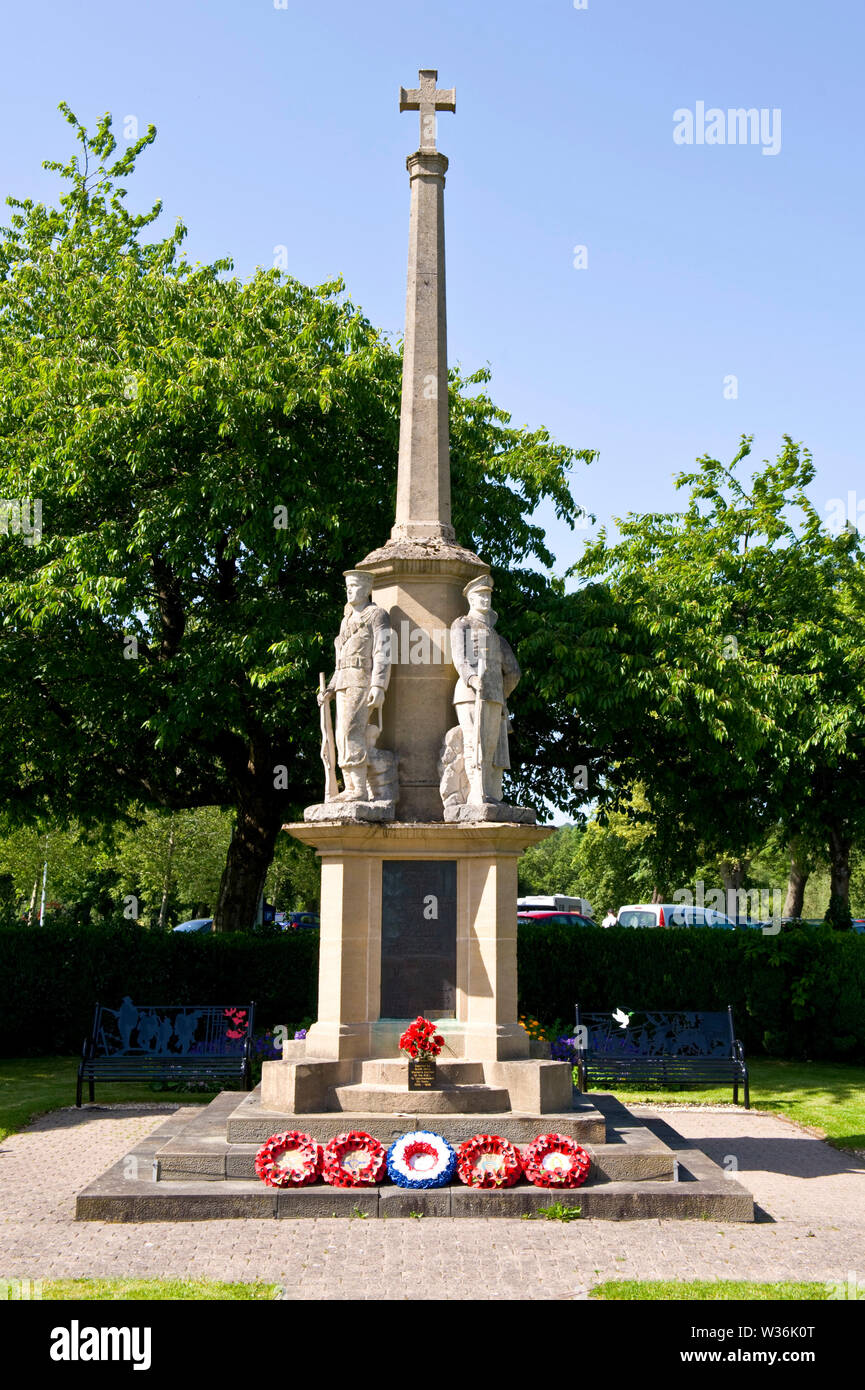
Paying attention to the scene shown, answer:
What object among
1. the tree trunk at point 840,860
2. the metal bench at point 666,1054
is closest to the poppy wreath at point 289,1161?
the metal bench at point 666,1054

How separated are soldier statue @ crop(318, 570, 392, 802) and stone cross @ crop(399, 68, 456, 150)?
15.6 ft

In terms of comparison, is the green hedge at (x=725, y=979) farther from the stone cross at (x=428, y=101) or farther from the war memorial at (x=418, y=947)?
the stone cross at (x=428, y=101)

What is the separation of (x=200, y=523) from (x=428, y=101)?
635cm

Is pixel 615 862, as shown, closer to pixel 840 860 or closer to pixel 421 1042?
pixel 840 860

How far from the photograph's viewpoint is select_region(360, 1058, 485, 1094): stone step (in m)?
9.39

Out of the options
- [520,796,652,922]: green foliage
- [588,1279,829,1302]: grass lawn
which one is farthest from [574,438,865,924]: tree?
[520,796,652,922]: green foliage

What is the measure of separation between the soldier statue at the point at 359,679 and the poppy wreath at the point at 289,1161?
Result: 281cm

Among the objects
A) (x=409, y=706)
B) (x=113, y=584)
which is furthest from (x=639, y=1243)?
(x=113, y=584)

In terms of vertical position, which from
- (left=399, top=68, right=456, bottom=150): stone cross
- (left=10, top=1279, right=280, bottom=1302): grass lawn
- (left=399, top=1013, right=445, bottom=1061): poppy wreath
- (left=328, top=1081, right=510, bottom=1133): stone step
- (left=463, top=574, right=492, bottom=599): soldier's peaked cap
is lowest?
(left=10, top=1279, right=280, bottom=1302): grass lawn

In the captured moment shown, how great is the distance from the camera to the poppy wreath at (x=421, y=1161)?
8.42 metres

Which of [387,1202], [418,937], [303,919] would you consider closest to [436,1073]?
[418,937]

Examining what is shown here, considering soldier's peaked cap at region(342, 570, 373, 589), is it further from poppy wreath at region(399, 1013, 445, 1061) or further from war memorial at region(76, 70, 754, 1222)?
poppy wreath at region(399, 1013, 445, 1061)

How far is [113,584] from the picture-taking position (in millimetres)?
14656

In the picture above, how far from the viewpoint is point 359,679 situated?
406 inches
